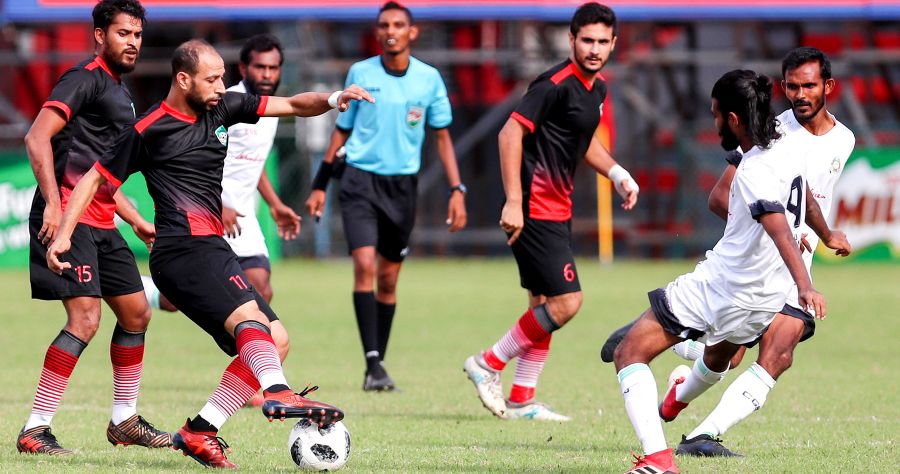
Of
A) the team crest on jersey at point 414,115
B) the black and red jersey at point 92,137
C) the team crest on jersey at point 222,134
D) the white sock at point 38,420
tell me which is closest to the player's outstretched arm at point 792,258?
the team crest on jersey at point 222,134

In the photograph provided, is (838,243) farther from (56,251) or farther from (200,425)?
(56,251)

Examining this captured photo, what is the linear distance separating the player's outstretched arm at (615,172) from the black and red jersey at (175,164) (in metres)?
2.52

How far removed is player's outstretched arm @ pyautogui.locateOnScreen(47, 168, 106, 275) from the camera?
6223mm

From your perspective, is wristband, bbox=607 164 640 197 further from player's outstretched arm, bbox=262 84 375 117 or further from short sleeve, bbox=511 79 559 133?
player's outstretched arm, bbox=262 84 375 117

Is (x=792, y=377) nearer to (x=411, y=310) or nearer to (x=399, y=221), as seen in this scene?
(x=399, y=221)

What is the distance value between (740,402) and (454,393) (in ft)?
10.7

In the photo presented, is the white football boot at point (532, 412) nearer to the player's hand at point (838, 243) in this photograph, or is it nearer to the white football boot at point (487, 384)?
the white football boot at point (487, 384)

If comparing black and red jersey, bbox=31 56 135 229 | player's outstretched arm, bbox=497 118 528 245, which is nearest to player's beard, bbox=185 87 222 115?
black and red jersey, bbox=31 56 135 229

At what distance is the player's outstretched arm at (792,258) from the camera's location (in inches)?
216

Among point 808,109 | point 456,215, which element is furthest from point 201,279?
point 456,215

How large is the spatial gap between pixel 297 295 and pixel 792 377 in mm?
8055

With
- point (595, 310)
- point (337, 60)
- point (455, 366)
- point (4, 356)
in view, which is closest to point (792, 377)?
point (455, 366)

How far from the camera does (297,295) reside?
17.0m

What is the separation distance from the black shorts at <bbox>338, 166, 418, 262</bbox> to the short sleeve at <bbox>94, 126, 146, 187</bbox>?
141 inches
